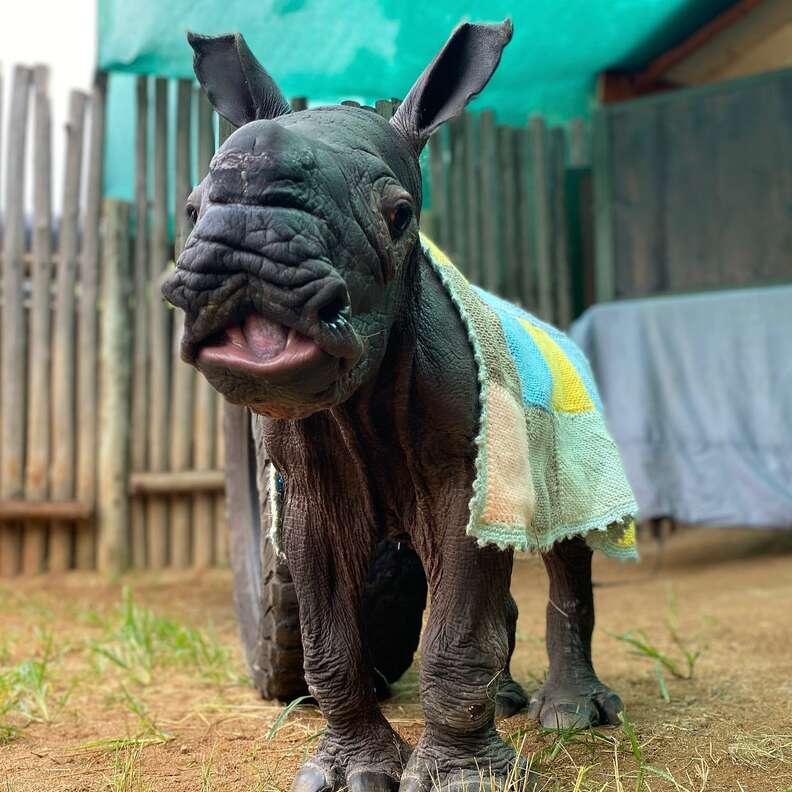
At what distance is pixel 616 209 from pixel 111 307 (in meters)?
3.36

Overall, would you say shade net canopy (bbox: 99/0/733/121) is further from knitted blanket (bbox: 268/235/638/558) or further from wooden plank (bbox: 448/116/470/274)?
knitted blanket (bbox: 268/235/638/558)

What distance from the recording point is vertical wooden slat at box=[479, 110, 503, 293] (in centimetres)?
707

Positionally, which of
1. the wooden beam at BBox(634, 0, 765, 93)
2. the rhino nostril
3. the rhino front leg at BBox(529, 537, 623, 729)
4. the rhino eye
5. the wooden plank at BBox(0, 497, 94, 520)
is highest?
the wooden beam at BBox(634, 0, 765, 93)

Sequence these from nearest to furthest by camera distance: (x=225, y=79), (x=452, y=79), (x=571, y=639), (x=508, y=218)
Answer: (x=452, y=79)
(x=225, y=79)
(x=571, y=639)
(x=508, y=218)

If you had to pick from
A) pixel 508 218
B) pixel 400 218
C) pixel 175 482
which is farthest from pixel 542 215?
pixel 400 218

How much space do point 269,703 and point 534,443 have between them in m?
1.40

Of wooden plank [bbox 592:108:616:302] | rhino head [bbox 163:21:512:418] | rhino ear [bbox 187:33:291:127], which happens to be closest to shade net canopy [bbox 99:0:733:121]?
wooden plank [bbox 592:108:616:302]

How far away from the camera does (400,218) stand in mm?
2078

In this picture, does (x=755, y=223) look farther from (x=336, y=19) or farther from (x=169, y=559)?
(x=169, y=559)

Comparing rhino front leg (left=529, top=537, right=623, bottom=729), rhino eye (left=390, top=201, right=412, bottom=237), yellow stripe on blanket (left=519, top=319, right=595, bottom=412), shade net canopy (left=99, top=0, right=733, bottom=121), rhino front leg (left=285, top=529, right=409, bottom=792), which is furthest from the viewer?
shade net canopy (left=99, top=0, right=733, bottom=121)

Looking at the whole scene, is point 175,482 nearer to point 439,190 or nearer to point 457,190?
point 439,190

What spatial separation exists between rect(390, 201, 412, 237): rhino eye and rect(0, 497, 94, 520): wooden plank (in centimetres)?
481

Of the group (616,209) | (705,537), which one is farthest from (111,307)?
(705,537)

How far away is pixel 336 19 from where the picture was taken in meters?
4.11
